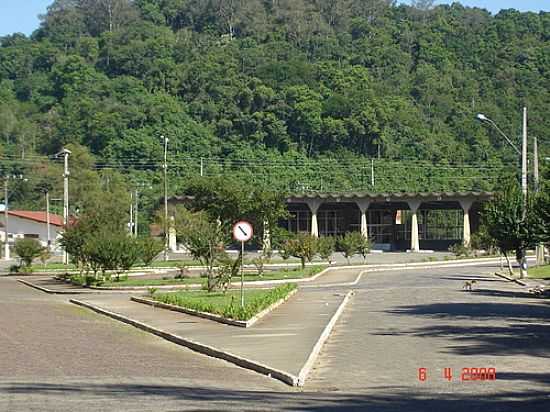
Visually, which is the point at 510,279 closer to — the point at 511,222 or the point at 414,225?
the point at 511,222

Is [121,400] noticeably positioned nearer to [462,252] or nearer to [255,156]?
[462,252]

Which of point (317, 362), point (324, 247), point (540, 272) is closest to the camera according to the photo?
point (317, 362)

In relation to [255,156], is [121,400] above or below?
below

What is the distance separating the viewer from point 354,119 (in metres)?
117

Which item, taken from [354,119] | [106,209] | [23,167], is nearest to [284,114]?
[354,119]

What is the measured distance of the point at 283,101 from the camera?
397 ft

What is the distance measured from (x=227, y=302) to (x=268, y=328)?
7.14 metres

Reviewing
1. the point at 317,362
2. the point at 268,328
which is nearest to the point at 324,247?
the point at 268,328

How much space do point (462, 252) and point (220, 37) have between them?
8923 cm

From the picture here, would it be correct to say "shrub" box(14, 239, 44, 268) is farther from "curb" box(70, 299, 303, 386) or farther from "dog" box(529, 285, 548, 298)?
"dog" box(529, 285, 548, 298)

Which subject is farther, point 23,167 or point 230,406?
point 23,167

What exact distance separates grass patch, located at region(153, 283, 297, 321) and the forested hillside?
2387 inches

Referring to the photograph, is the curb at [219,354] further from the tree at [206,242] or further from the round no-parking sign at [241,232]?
the tree at [206,242]
